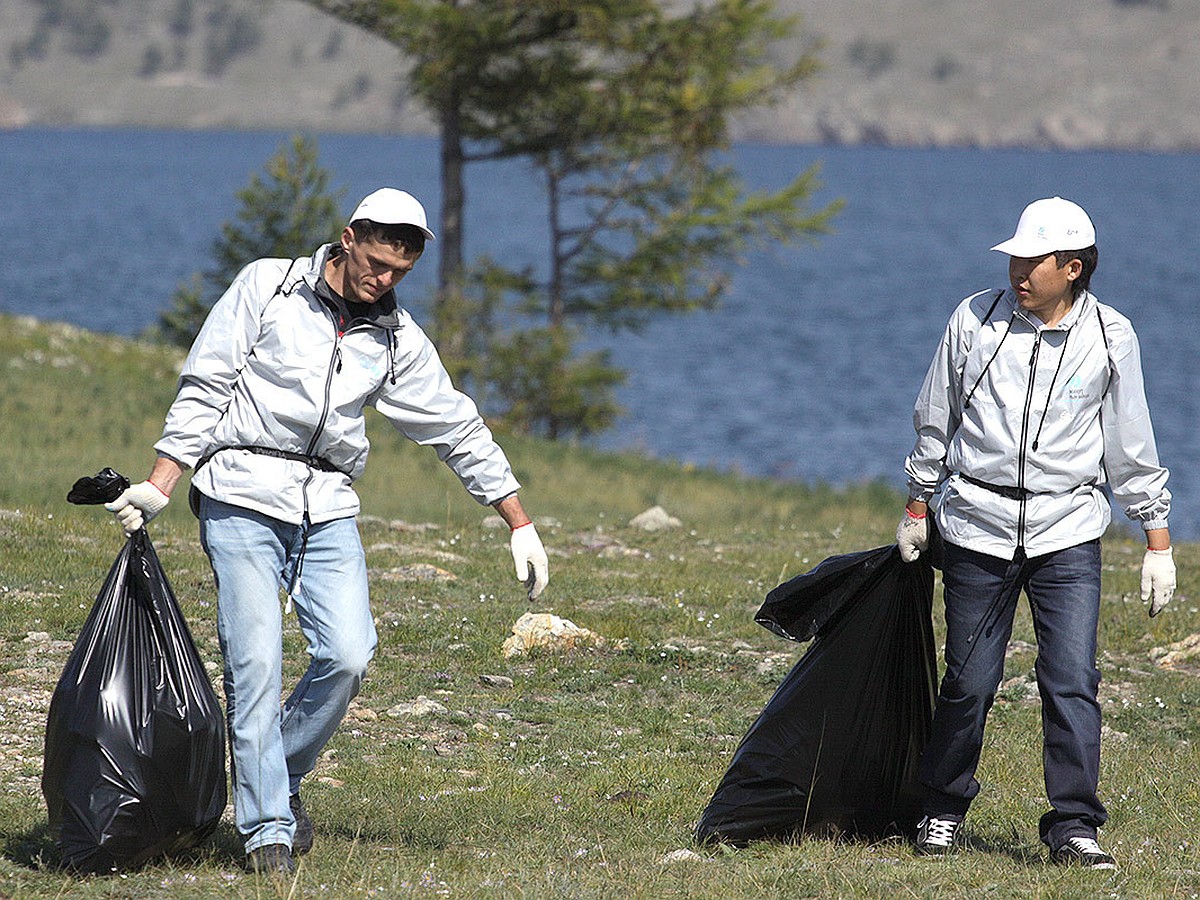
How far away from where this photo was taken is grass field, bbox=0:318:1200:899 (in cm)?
482

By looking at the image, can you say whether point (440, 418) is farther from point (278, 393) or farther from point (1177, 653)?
point (1177, 653)

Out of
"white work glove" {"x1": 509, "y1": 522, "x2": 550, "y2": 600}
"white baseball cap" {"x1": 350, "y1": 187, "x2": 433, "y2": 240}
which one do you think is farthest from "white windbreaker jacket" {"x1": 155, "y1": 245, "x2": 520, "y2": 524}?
"white work glove" {"x1": 509, "y1": 522, "x2": 550, "y2": 600}

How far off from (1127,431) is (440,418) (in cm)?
216

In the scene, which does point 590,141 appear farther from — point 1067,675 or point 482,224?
point 482,224

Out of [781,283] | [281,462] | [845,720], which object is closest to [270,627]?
[281,462]

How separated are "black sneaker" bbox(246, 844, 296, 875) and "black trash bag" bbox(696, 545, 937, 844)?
1.44 m

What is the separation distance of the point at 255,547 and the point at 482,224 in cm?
8051

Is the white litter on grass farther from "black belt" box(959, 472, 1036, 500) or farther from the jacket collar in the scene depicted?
the jacket collar

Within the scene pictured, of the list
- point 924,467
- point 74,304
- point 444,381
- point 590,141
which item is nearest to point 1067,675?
point 924,467

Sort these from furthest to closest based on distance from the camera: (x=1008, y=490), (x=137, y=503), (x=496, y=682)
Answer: (x=496, y=682)
(x=1008, y=490)
(x=137, y=503)

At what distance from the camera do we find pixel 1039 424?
195 inches

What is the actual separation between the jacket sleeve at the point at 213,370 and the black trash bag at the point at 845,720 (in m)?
1.96

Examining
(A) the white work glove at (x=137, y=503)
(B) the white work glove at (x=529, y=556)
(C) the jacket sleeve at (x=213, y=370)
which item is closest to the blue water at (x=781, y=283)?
(B) the white work glove at (x=529, y=556)

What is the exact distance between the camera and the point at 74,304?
44.8 meters
